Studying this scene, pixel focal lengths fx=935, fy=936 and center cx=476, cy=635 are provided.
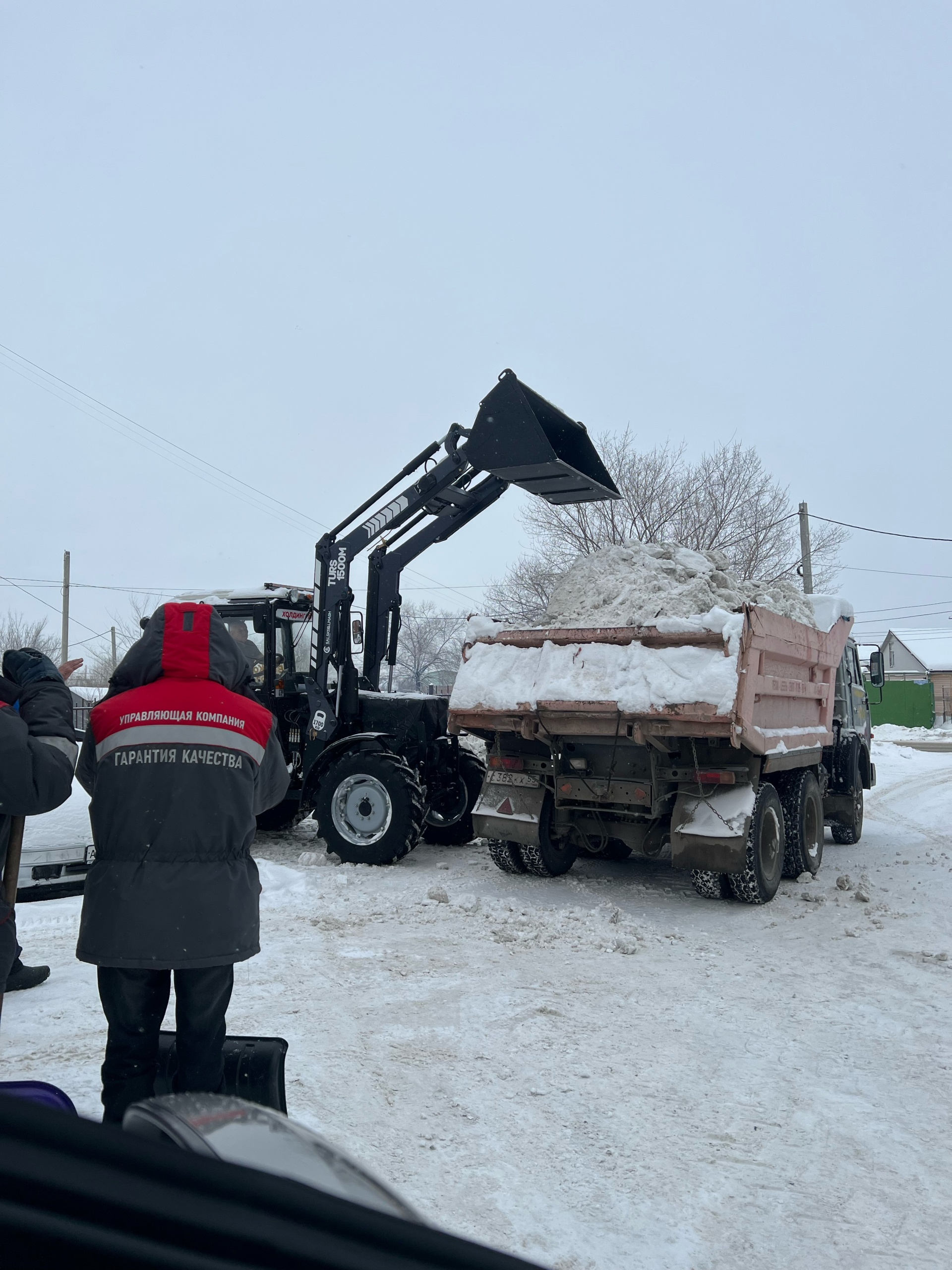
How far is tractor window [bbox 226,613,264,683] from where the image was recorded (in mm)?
9320

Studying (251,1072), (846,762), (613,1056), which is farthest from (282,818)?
(251,1072)

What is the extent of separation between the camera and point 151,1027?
2.78m

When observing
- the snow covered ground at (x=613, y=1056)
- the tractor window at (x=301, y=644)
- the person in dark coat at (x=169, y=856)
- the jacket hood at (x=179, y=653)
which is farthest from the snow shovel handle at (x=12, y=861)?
the tractor window at (x=301, y=644)

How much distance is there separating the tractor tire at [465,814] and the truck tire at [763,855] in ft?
10.8

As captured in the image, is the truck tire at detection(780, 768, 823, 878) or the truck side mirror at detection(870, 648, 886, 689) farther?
the truck side mirror at detection(870, 648, 886, 689)

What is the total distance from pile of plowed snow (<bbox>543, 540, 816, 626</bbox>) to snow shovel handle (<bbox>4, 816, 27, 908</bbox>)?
224 inches

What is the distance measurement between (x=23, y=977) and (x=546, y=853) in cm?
438

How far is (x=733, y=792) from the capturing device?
705cm

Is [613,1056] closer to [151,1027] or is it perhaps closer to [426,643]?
[151,1027]

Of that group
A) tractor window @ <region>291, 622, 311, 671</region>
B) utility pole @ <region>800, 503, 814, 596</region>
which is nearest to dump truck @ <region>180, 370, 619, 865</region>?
tractor window @ <region>291, 622, 311, 671</region>

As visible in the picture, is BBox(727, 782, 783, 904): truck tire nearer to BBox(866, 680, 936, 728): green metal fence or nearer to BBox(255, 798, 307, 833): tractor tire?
BBox(255, 798, 307, 833): tractor tire

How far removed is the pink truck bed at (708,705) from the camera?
6.57 m

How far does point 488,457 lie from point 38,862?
5472 mm

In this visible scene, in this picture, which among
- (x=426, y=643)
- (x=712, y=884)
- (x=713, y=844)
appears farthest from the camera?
(x=426, y=643)
